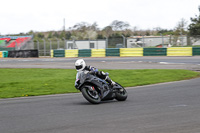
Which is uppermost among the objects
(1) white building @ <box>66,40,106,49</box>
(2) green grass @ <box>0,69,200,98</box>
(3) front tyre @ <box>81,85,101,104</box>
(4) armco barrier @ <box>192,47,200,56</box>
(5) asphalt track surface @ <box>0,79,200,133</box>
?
Result: (1) white building @ <box>66,40,106,49</box>

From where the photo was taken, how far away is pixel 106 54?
37.3 metres

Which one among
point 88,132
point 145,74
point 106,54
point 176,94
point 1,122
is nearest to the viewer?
point 88,132

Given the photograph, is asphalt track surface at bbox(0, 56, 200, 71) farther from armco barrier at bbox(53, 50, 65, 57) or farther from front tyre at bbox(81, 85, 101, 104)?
front tyre at bbox(81, 85, 101, 104)

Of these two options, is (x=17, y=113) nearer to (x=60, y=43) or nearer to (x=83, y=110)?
(x=83, y=110)

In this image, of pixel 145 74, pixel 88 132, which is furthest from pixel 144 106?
pixel 145 74

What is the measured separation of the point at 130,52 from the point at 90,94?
1087 inches

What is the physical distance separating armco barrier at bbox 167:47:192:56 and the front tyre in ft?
81.6

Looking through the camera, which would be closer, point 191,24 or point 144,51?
point 144,51

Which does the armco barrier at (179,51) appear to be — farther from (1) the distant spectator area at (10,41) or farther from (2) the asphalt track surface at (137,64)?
(1) the distant spectator area at (10,41)

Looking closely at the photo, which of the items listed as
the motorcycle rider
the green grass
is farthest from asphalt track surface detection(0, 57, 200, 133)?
the green grass

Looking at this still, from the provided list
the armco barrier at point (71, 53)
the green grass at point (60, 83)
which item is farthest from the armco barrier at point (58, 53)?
the green grass at point (60, 83)

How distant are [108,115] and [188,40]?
28.2 meters

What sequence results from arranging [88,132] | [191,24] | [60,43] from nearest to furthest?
[88,132] < [60,43] < [191,24]

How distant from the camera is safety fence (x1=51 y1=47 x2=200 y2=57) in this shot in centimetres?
3212
